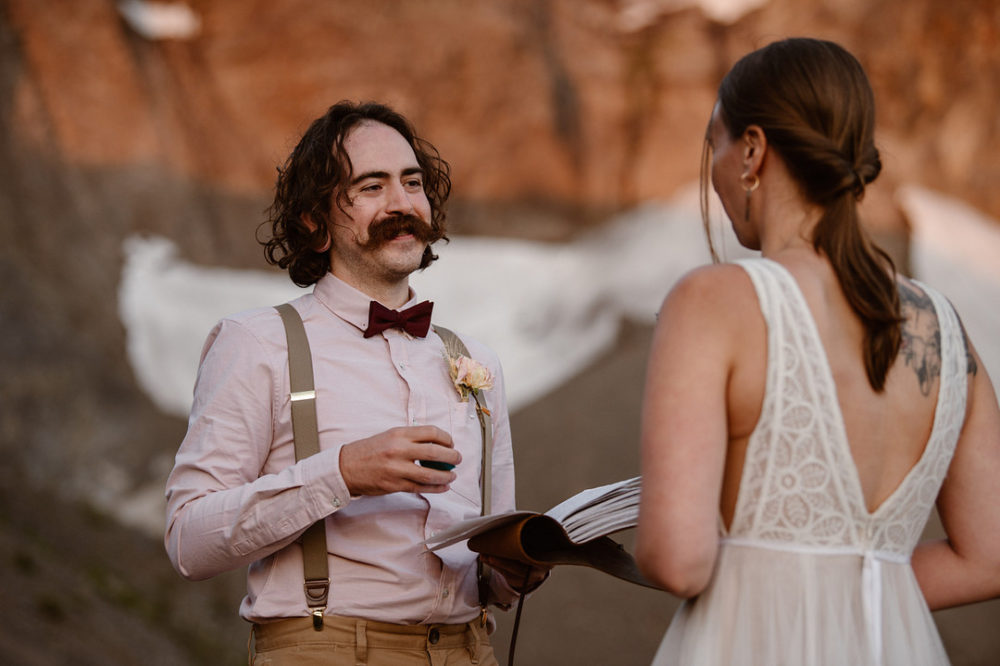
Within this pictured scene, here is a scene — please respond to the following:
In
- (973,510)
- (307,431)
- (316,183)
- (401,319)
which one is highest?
(316,183)

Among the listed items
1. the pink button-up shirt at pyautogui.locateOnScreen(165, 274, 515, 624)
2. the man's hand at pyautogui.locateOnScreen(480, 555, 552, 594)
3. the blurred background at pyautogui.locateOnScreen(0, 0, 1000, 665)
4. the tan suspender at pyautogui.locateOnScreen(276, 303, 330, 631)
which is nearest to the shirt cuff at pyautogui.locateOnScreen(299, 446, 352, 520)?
the pink button-up shirt at pyautogui.locateOnScreen(165, 274, 515, 624)

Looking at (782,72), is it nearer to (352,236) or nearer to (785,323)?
(785,323)

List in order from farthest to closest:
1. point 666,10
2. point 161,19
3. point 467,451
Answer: point 666,10 → point 161,19 → point 467,451

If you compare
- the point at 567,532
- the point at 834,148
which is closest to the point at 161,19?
the point at 567,532

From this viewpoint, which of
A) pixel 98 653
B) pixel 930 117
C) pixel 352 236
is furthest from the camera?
pixel 930 117

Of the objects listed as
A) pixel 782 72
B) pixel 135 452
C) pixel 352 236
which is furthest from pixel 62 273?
pixel 782 72

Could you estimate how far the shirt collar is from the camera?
248cm

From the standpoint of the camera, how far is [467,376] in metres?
2.47

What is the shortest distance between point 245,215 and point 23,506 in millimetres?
7529

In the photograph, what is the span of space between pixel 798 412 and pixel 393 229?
129cm

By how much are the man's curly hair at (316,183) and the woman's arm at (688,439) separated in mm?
1283

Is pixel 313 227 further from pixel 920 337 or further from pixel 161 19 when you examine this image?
pixel 161 19

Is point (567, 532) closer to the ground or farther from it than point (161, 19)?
closer to the ground

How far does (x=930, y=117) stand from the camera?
1634cm
